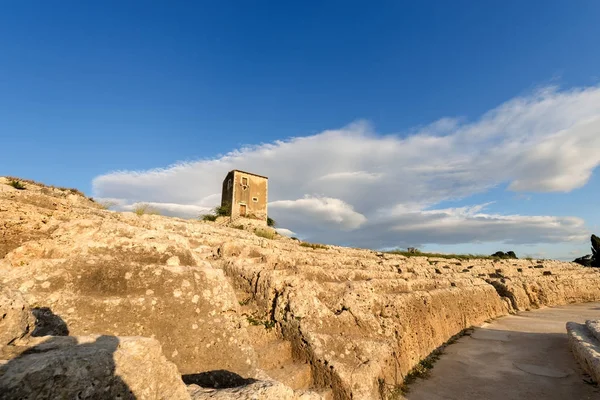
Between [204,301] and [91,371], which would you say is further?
[204,301]

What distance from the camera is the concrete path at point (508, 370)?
5.68 m

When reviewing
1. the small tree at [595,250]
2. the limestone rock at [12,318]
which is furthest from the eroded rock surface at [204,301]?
the small tree at [595,250]

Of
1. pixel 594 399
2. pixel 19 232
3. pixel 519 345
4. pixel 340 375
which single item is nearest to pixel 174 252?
pixel 19 232

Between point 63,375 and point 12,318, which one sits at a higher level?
point 12,318

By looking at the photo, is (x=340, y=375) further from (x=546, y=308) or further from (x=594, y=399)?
(x=546, y=308)

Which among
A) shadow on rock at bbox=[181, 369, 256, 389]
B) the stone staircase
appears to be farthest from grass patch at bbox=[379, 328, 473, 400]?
the stone staircase

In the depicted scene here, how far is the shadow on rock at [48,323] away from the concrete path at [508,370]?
5.54 meters

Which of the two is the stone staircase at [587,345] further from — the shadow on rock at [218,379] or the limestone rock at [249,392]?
the shadow on rock at [218,379]

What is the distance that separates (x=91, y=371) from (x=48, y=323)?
1763 millimetres

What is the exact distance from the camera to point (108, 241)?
4.61 m

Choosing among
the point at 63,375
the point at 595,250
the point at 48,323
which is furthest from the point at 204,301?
the point at 595,250

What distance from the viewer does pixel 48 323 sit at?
3.25m

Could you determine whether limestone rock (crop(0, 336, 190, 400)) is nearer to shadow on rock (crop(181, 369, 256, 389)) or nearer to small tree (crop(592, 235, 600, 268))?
shadow on rock (crop(181, 369, 256, 389))

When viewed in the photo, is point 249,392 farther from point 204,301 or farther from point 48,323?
point 48,323
